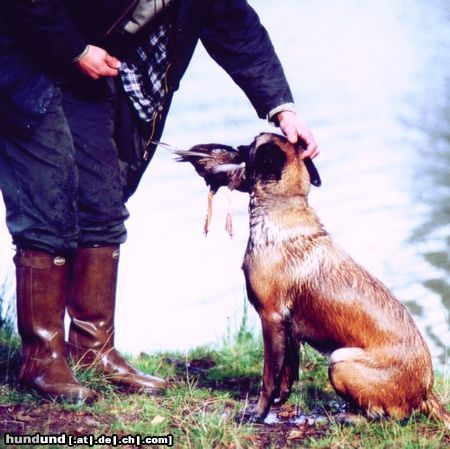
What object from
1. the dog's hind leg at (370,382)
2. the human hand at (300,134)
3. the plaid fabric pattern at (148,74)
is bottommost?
the dog's hind leg at (370,382)

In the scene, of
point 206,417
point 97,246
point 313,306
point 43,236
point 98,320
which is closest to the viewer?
point 206,417

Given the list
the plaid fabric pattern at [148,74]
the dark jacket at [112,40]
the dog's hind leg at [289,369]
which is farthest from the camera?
the plaid fabric pattern at [148,74]

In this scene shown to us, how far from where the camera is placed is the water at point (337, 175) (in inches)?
334

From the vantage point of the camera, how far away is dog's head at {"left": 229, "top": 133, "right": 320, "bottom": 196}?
185 inches

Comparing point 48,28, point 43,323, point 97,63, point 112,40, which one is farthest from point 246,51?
point 43,323

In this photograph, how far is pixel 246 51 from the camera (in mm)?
5211

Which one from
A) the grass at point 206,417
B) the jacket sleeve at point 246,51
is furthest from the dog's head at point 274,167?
the grass at point 206,417

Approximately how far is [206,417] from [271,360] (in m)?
0.48

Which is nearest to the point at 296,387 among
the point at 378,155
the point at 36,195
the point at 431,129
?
the point at 36,195

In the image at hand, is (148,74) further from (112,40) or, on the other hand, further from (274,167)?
(274,167)

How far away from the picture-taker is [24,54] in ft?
15.4

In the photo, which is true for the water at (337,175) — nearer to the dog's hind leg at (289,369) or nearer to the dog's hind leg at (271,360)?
the dog's hind leg at (289,369)

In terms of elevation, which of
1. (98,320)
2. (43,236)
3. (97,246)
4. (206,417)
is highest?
(43,236)

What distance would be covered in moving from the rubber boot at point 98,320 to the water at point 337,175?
4.90 ft
